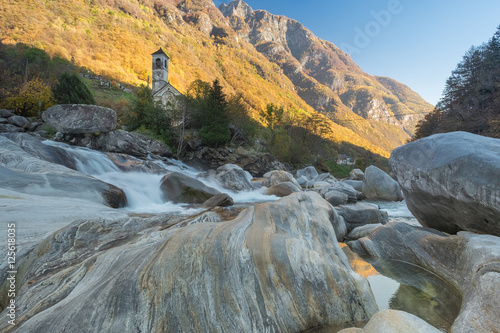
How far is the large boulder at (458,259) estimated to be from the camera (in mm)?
2277

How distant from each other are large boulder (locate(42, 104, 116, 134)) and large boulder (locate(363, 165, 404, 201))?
19.0 metres

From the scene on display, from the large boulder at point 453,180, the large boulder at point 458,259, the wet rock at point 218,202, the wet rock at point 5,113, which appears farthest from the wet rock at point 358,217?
the wet rock at point 5,113

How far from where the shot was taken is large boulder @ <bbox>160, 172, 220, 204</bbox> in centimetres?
932

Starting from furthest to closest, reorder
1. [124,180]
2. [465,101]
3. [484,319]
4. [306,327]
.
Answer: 1. [465,101]
2. [124,180]
3. [306,327]
4. [484,319]

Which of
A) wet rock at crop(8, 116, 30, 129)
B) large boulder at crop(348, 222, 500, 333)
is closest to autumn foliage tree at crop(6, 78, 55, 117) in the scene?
wet rock at crop(8, 116, 30, 129)

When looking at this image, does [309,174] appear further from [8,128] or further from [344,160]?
[8,128]

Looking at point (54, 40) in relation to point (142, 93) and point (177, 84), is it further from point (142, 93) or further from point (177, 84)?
point (142, 93)

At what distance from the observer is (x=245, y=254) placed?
104 inches

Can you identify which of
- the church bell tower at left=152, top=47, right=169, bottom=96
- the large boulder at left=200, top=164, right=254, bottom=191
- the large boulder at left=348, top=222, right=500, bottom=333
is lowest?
the large boulder at left=200, top=164, right=254, bottom=191

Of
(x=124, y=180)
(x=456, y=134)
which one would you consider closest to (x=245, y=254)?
(x=456, y=134)

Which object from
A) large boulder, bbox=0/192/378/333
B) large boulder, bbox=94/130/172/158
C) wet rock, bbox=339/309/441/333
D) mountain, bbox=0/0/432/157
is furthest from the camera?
mountain, bbox=0/0/432/157

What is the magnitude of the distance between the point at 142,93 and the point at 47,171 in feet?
93.5

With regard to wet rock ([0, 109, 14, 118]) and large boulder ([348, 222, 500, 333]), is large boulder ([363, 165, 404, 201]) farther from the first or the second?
wet rock ([0, 109, 14, 118])

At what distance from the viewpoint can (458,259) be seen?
3441 mm
